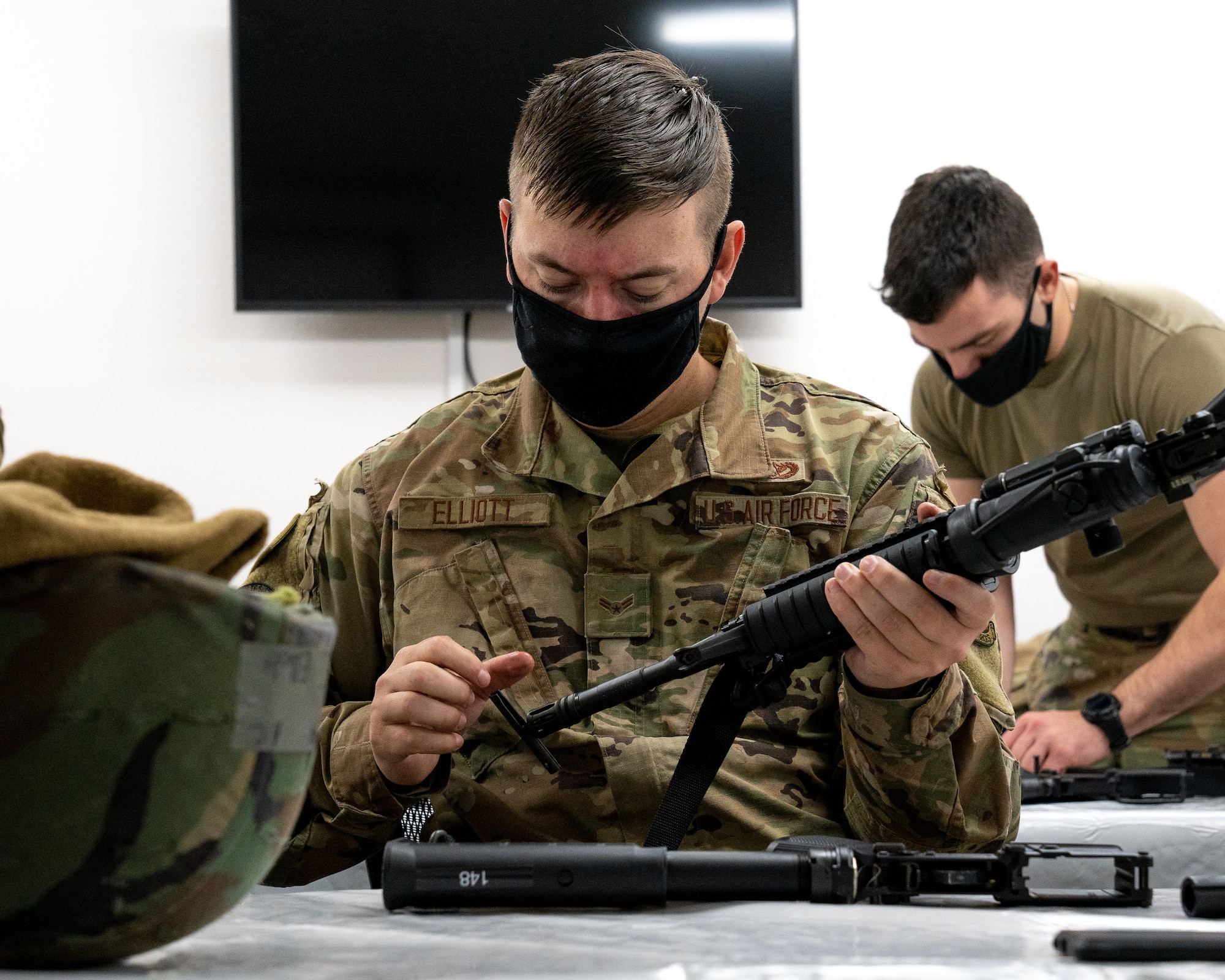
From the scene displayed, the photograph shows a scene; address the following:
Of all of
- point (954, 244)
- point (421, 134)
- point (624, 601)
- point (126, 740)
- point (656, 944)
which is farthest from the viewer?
point (421, 134)

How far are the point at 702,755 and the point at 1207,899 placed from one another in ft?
1.63

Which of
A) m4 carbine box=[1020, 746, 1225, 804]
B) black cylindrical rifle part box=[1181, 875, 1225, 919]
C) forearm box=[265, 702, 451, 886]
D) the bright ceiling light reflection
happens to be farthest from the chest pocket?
the bright ceiling light reflection

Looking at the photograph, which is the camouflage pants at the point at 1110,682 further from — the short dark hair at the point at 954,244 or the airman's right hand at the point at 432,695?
the airman's right hand at the point at 432,695

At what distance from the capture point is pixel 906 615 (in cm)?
102

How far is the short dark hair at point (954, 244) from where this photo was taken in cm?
232

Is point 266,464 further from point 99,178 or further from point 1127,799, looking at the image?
point 1127,799

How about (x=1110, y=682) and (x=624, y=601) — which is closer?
(x=624, y=601)

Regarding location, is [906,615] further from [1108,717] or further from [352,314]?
[352,314]

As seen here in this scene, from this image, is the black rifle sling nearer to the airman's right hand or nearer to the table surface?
the airman's right hand

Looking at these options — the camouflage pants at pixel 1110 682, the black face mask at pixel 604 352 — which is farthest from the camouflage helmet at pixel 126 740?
the camouflage pants at pixel 1110 682

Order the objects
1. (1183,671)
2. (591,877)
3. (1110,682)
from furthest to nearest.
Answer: (1110,682) < (1183,671) < (591,877)

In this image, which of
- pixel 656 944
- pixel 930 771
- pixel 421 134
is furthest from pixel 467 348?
pixel 656 944

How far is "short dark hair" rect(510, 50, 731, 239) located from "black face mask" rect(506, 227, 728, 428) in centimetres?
10

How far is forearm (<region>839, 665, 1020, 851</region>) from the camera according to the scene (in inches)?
43.8
